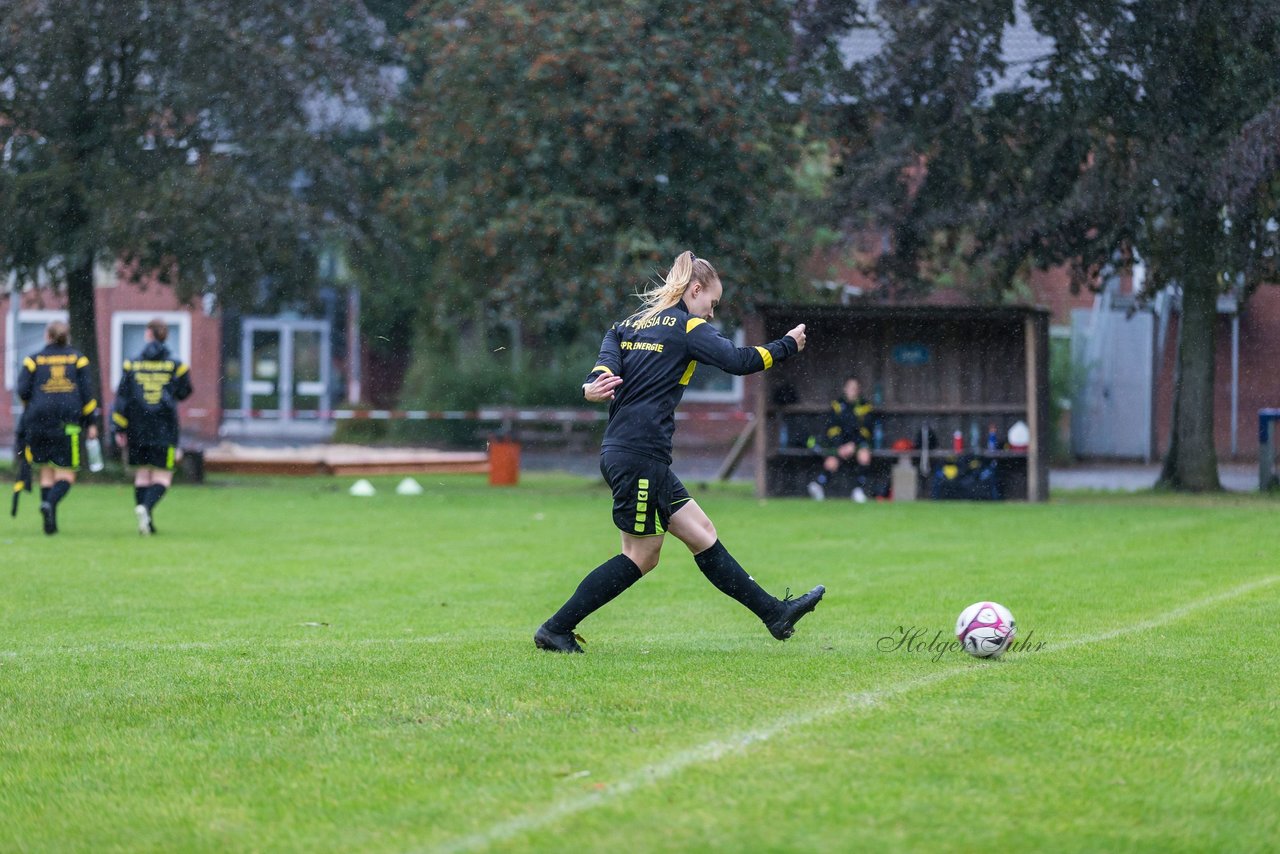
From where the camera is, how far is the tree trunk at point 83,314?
26359mm

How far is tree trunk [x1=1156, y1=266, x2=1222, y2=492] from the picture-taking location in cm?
2314

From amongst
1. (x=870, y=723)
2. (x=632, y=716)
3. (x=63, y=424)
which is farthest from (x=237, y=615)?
(x=63, y=424)

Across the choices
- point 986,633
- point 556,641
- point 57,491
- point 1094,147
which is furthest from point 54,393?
point 1094,147

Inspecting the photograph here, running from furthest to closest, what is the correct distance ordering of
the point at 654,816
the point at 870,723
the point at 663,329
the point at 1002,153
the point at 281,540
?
the point at 1002,153 < the point at 281,540 < the point at 663,329 < the point at 870,723 < the point at 654,816

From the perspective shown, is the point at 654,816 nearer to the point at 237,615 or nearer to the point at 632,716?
the point at 632,716

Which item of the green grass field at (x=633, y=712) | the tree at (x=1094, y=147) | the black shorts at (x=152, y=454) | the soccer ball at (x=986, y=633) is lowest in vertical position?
the green grass field at (x=633, y=712)

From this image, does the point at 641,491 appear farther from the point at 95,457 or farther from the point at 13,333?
the point at 13,333

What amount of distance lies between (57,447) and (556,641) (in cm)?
996

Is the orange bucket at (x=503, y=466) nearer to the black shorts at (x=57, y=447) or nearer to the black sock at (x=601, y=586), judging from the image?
the black shorts at (x=57, y=447)

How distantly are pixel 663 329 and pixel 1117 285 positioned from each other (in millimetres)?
30304

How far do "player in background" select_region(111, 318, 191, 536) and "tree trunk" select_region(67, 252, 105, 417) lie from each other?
10445 mm

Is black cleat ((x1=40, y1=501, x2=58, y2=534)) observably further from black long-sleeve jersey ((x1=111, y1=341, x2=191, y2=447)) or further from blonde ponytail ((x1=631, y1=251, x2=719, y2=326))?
blonde ponytail ((x1=631, y1=251, x2=719, y2=326))

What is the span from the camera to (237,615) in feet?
32.8

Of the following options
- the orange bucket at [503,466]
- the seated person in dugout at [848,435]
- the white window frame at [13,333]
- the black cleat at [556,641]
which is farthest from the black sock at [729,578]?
the white window frame at [13,333]
